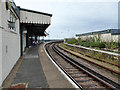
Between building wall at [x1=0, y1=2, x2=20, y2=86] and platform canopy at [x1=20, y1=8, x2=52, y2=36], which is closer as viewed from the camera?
building wall at [x1=0, y1=2, x2=20, y2=86]

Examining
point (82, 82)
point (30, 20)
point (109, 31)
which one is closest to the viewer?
point (82, 82)

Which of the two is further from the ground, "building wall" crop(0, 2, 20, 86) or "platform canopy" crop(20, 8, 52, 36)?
"platform canopy" crop(20, 8, 52, 36)

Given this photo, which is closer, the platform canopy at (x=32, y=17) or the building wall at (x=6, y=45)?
the building wall at (x=6, y=45)

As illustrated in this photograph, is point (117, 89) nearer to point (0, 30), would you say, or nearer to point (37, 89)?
point (37, 89)

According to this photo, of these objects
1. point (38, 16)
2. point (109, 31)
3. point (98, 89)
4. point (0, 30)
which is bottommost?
point (98, 89)

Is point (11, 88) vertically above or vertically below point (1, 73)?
below

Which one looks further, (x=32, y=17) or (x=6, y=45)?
(x=32, y=17)

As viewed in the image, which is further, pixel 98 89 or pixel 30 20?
pixel 30 20

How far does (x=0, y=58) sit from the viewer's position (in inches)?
194

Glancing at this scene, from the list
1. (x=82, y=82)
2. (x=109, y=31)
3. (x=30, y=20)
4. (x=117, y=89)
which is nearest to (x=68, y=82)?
(x=82, y=82)

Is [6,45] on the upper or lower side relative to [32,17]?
lower

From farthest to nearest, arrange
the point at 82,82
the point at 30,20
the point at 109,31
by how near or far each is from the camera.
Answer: the point at 109,31 < the point at 30,20 < the point at 82,82

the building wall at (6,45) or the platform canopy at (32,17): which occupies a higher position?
the platform canopy at (32,17)

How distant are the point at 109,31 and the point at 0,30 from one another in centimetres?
2091
